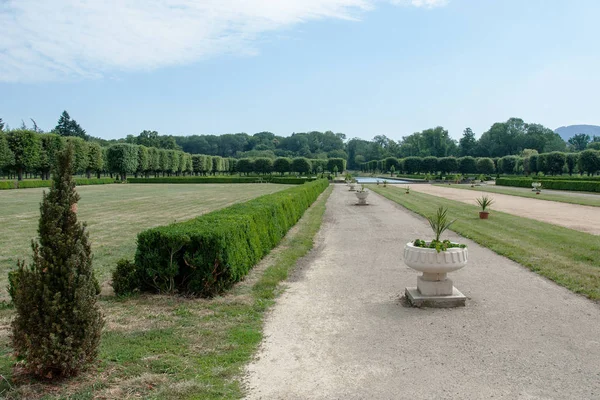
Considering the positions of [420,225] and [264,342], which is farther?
[420,225]

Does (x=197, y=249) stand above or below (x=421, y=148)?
below

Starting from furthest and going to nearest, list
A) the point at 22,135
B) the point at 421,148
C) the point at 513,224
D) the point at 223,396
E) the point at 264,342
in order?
1. the point at 421,148
2. the point at 22,135
3. the point at 513,224
4. the point at 264,342
5. the point at 223,396

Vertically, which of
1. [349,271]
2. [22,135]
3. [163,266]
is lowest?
[349,271]

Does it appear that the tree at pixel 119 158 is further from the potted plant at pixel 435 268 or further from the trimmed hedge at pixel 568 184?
the potted plant at pixel 435 268

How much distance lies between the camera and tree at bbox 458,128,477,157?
11879 cm

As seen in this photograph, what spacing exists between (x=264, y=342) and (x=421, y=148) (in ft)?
417

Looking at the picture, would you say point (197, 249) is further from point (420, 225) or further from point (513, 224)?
point (513, 224)

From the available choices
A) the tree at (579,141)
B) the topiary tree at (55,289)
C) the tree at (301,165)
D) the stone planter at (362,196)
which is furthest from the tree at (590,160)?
the tree at (579,141)

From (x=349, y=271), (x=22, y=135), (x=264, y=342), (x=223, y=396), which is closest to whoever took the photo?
(x=223, y=396)

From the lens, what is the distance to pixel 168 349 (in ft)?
13.5

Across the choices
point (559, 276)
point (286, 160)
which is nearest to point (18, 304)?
point (559, 276)

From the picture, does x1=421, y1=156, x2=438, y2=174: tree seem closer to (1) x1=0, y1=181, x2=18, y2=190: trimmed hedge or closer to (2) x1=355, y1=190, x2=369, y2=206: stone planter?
(2) x1=355, y1=190, x2=369, y2=206: stone planter

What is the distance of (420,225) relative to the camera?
14.3 m

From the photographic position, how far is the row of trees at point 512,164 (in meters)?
56.5
